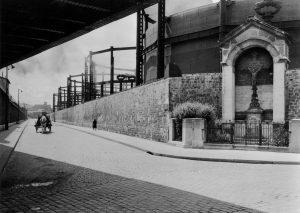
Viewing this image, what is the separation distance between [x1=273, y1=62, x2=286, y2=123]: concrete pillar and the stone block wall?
2.97 m

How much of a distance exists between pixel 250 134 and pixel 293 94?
2885 millimetres

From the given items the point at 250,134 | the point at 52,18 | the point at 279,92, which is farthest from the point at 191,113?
the point at 52,18

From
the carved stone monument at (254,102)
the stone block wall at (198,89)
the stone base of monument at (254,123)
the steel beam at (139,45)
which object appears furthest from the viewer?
the steel beam at (139,45)

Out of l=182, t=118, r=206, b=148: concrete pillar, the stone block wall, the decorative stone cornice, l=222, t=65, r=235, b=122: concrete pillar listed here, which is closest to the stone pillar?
the stone block wall

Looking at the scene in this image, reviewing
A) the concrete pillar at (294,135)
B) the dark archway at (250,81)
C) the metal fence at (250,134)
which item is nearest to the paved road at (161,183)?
the concrete pillar at (294,135)

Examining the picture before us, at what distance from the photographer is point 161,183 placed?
8.27 metres

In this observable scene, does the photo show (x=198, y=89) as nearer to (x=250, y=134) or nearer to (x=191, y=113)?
(x=191, y=113)

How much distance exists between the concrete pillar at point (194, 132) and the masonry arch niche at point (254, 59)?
7.80ft

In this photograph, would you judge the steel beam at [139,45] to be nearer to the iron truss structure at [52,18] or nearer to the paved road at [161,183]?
the paved road at [161,183]

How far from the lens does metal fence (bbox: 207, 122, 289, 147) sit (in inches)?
630

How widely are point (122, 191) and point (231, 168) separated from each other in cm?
488

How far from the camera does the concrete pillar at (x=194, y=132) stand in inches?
678

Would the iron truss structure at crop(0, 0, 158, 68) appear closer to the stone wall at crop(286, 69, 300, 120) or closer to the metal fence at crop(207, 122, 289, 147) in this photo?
the metal fence at crop(207, 122, 289, 147)

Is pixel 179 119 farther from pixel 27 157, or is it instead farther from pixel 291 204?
pixel 291 204
